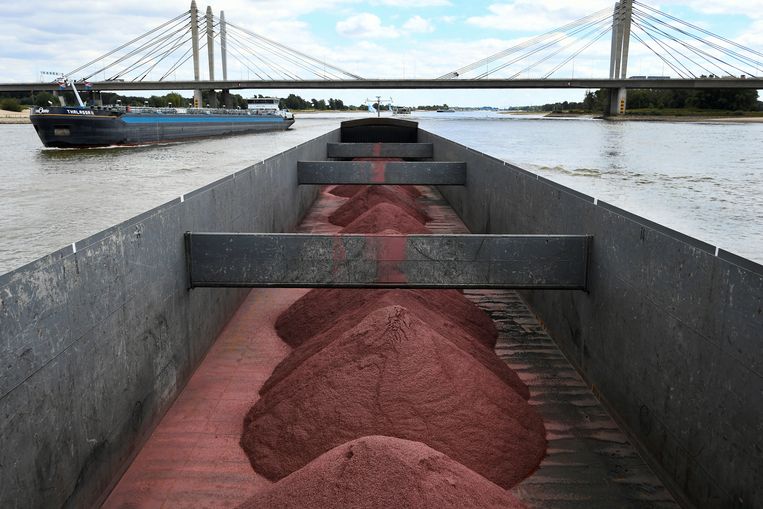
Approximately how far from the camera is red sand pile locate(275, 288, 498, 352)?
27.4 feet

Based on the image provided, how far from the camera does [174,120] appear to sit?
130ft

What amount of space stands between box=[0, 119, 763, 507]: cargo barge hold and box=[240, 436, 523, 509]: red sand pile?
141cm

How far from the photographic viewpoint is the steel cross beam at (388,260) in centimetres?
720

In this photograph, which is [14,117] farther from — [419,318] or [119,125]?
[419,318]

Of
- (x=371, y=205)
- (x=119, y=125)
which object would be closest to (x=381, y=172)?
(x=371, y=205)

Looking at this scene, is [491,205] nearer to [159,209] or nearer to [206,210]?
[206,210]

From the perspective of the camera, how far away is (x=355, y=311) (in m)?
7.97

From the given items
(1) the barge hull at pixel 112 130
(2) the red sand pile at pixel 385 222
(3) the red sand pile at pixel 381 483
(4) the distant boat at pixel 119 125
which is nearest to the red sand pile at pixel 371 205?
(2) the red sand pile at pixel 385 222

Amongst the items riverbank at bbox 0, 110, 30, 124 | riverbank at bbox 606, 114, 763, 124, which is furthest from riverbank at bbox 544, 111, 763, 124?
riverbank at bbox 0, 110, 30, 124

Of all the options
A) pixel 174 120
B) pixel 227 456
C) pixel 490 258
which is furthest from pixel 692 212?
pixel 174 120

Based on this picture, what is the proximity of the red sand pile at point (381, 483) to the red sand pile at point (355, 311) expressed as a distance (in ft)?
13.4

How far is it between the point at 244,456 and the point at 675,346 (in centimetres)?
372

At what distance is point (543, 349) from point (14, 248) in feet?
19.9

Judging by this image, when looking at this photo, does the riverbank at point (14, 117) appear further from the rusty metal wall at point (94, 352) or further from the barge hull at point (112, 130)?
the rusty metal wall at point (94, 352)
